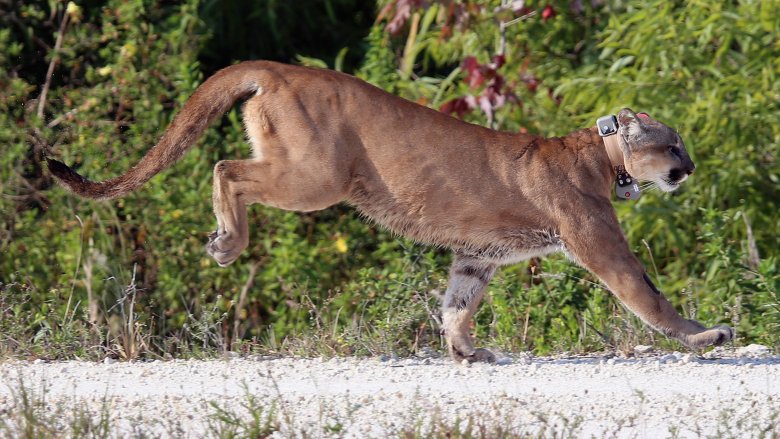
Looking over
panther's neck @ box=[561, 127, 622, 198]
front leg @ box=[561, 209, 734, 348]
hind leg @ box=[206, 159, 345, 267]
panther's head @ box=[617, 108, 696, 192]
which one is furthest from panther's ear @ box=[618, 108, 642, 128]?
hind leg @ box=[206, 159, 345, 267]

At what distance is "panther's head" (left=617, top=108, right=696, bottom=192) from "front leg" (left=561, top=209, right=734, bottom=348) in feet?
1.51

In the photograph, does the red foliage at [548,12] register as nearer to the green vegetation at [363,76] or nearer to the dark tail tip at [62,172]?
the green vegetation at [363,76]

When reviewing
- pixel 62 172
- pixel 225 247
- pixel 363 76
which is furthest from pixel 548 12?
pixel 62 172

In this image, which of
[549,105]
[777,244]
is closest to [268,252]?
[549,105]

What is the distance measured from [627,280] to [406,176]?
123cm

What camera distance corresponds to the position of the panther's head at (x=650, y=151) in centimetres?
679

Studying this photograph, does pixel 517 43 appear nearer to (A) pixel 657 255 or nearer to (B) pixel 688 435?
(A) pixel 657 255

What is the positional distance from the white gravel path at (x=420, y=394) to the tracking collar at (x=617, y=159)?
34.9 inches

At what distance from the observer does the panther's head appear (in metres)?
6.79

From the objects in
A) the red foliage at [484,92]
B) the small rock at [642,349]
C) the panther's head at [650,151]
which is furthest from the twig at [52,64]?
the small rock at [642,349]

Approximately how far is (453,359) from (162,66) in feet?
14.6

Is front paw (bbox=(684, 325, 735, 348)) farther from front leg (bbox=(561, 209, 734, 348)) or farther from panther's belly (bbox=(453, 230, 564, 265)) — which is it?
panther's belly (bbox=(453, 230, 564, 265))

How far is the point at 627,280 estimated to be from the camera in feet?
21.2

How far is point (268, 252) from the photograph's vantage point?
378 inches
